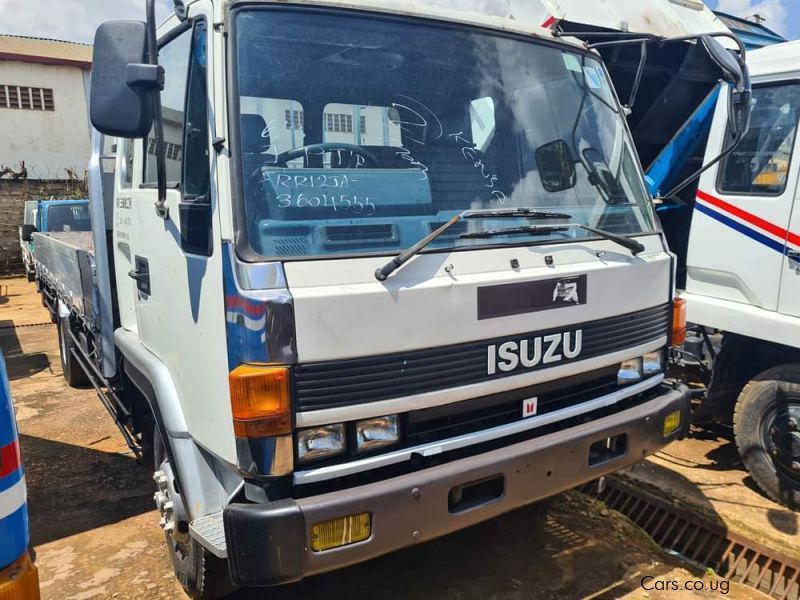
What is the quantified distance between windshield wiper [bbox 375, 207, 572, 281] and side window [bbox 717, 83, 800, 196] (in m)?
1.74

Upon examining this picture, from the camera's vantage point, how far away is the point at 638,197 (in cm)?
306

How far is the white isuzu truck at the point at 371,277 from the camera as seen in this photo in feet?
6.75

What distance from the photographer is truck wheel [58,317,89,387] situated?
19.2ft

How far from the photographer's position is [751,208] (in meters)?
3.78

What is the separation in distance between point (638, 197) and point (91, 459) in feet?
12.7

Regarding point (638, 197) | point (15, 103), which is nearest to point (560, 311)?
point (638, 197)

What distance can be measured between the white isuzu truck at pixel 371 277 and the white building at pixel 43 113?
19265mm

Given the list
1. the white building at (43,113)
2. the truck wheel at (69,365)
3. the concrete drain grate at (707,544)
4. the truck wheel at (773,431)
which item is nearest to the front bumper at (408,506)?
the concrete drain grate at (707,544)

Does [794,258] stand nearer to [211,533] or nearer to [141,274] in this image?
[211,533]

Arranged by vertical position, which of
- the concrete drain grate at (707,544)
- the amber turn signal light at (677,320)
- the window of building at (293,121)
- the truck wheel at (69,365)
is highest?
the window of building at (293,121)

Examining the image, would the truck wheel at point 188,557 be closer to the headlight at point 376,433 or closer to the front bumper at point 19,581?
the front bumper at point 19,581

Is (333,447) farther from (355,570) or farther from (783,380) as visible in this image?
(783,380)

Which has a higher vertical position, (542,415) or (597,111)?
(597,111)

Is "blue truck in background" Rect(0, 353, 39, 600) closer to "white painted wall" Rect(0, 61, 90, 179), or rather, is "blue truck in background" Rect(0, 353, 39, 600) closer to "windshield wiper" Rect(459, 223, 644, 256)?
"windshield wiper" Rect(459, 223, 644, 256)
